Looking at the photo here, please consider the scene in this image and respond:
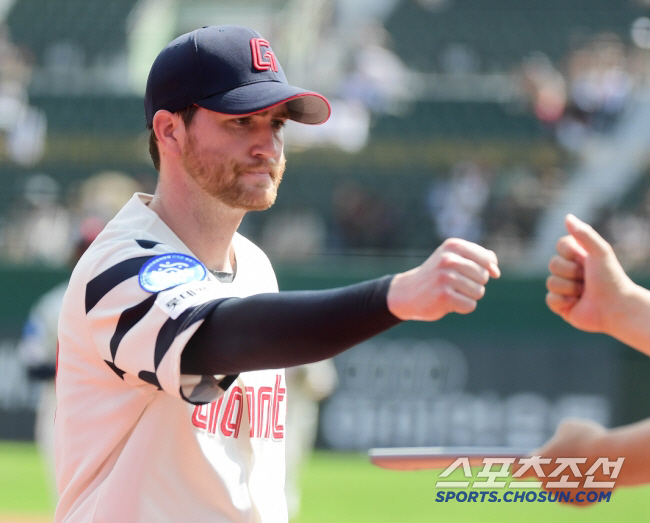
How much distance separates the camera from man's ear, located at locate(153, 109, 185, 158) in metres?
2.46

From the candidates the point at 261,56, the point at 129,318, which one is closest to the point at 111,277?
the point at 129,318

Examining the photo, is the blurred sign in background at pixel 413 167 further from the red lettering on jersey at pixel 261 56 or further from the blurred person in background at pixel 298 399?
the red lettering on jersey at pixel 261 56

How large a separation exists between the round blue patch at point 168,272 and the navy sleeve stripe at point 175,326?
10 centimetres

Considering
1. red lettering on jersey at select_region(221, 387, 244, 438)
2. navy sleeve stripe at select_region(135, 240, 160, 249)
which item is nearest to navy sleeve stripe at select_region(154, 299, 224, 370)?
navy sleeve stripe at select_region(135, 240, 160, 249)

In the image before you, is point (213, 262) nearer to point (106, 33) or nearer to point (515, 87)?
point (515, 87)

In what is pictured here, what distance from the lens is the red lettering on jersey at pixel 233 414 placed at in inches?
92.7

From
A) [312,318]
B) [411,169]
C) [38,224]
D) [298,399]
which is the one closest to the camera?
[312,318]

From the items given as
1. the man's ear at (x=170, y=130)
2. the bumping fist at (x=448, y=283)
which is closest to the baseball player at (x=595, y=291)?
the bumping fist at (x=448, y=283)

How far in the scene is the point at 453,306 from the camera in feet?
5.79

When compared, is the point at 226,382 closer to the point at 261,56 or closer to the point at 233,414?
the point at 233,414

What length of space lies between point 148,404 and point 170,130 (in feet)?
2.30

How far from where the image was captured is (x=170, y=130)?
2486 mm

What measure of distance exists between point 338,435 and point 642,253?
4501 millimetres

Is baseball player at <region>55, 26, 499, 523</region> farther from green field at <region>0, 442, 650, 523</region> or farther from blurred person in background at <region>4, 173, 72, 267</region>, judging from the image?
blurred person in background at <region>4, 173, 72, 267</region>
